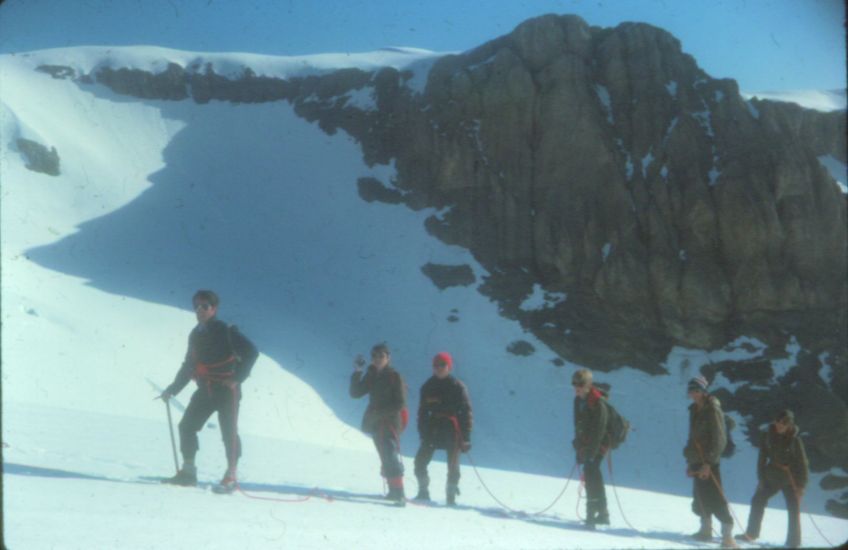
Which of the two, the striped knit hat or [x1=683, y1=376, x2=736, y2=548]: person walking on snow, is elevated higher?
the striped knit hat

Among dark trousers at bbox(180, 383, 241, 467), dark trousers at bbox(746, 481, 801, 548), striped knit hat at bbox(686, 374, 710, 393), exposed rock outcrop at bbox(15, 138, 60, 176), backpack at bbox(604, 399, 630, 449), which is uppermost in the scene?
exposed rock outcrop at bbox(15, 138, 60, 176)

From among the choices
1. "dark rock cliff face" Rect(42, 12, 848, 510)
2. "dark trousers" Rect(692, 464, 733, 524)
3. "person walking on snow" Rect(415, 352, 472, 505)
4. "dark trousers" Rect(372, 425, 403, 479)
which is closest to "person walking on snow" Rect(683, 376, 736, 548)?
"dark trousers" Rect(692, 464, 733, 524)

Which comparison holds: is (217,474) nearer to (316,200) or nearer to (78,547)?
(78,547)

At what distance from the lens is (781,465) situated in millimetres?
5113

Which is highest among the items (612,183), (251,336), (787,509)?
(612,183)

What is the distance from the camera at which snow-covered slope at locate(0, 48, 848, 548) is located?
4246mm

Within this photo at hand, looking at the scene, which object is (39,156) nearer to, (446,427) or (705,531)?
(446,427)

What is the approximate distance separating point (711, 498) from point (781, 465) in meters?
0.95

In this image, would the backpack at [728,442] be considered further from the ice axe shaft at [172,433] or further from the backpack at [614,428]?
the ice axe shaft at [172,433]

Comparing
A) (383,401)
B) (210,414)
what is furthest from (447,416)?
(210,414)

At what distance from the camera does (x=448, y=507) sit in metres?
5.44

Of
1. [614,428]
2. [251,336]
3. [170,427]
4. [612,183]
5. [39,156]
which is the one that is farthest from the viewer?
[612,183]

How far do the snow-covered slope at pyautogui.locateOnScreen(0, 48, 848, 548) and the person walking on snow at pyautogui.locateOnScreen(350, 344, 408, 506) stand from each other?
1.32 feet

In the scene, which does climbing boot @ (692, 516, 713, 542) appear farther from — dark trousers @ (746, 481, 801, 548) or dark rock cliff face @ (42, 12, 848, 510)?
dark rock cliff face @ (42, 12, 848, 510)
